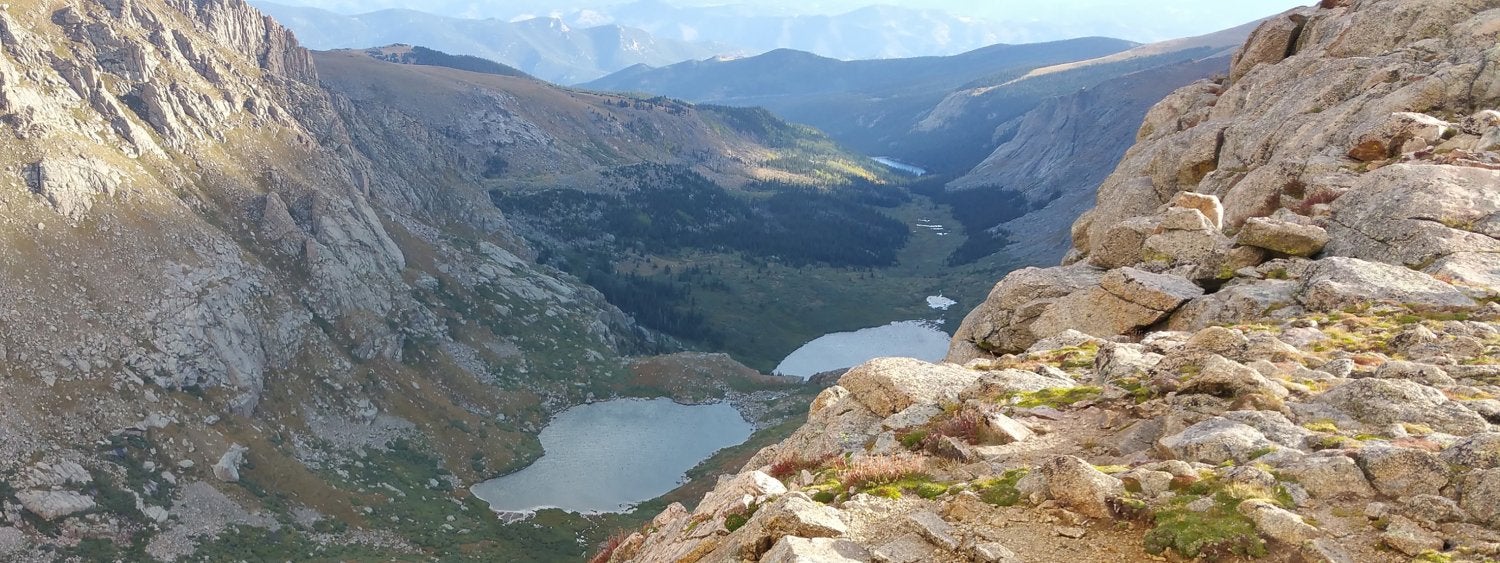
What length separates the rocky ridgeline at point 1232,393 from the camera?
50.0 ft

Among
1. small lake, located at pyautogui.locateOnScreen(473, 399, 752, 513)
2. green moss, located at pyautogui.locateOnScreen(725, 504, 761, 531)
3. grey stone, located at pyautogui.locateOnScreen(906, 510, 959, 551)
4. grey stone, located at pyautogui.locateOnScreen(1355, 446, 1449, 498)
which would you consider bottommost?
small lake, located at pyautogui.locateOnScreen(473, 399, 752, 513)

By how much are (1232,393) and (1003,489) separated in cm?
693

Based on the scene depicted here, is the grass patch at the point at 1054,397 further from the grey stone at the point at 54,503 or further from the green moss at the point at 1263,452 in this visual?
the grey stone at the point at 54,503

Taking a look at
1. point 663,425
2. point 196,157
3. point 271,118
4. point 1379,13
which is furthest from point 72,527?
point 1379,13

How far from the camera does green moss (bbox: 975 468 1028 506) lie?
17.2 m

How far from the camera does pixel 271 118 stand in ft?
494

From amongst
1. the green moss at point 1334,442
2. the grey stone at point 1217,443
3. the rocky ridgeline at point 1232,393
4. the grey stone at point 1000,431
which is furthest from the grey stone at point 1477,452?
the grey stone at point 1000,431

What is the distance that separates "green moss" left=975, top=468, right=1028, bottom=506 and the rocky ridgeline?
0.21 ft

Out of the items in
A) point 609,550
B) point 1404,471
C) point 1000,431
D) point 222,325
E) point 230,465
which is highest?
point 1404,471

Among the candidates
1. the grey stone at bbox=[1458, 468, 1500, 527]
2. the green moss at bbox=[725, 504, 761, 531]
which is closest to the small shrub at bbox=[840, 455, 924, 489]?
the green moss at bbox=[725, 504, 761, 531]

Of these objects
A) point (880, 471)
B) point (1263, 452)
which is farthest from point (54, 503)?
point (1263, 452)

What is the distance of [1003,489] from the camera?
17453mm

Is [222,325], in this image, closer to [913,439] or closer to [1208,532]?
[913,439]

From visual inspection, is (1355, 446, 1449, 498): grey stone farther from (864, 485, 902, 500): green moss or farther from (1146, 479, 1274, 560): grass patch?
(864, 485, 902, 500): green moss
